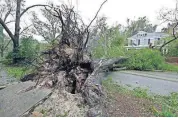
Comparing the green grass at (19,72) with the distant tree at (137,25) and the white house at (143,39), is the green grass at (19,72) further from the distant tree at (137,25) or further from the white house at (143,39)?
the distant tree at (137,25)

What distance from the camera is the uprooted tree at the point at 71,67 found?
5.50 meters

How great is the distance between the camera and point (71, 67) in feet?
21.5

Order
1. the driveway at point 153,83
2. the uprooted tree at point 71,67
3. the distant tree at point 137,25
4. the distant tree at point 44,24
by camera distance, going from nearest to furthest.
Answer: the uprooted tree at point 71,67, the driveway at point 153,83, the distant tree at point 44,24, the distant tree at point 137,25

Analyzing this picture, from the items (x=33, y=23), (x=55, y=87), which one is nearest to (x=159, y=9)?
(x=33, y=23)

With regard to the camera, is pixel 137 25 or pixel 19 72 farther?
pixel 137 25

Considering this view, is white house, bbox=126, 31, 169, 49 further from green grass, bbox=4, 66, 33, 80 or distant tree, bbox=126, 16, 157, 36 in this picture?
green grass, bbox=4, 66, 33, 80

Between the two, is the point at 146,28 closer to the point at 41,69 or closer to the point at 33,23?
the point at 33,23

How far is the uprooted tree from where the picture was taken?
5500 millimetres

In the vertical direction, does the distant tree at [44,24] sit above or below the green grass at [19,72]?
above

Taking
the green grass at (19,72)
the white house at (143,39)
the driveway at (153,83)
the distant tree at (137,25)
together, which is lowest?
→ the driveway at (153,83)

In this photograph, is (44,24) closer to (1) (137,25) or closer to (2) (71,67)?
(2) (71,67)

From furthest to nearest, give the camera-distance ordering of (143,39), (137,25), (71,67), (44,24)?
(137,25), (143,39), (44,24), (71,67)

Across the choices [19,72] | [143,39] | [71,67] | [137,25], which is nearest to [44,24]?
[19,72]

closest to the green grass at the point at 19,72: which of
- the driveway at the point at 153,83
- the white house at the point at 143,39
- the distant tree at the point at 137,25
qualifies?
the driveway at the point at 153,83
